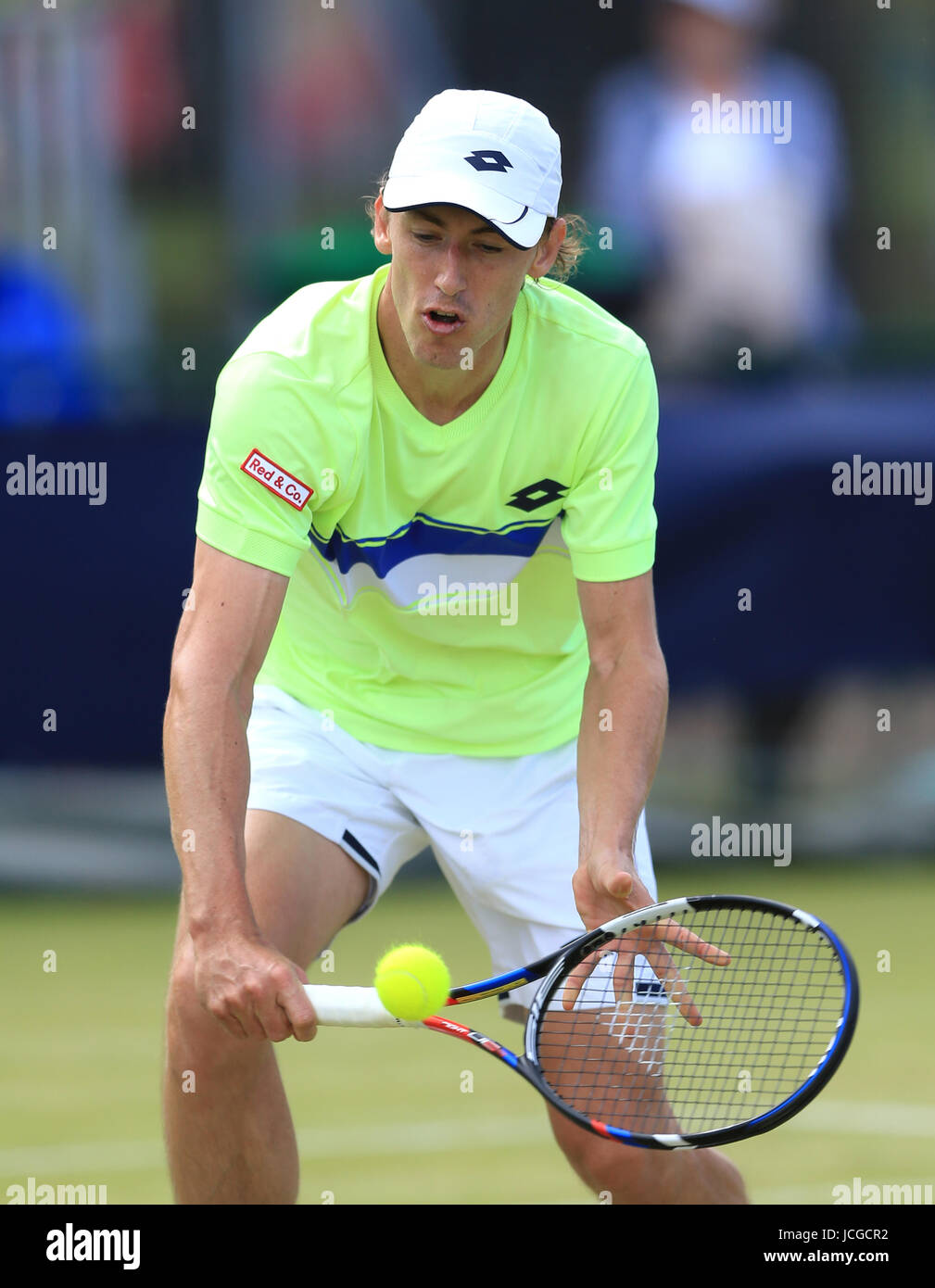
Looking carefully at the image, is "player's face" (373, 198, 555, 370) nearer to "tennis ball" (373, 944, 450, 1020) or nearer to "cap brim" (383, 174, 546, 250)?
"cap brim" (383, 174, 546, 250)

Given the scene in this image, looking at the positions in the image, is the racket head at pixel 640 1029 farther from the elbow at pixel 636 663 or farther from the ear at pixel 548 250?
the ear at pixel 548 250

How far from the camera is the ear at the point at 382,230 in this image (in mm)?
3398

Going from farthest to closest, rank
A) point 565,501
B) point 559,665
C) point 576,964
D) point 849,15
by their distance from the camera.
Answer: point 849,15 → point 559,665 → point 565,501 → point 576,964

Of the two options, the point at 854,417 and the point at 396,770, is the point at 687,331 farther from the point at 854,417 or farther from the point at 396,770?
the point at 396,770

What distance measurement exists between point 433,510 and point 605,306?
3530mm

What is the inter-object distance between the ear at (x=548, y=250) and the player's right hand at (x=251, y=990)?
3.96 ft

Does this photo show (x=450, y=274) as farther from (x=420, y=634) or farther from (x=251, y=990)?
(x=251, y=990)

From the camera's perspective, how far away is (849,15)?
799cm

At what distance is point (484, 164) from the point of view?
3.21 m

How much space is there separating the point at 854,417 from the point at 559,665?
291 centimetres

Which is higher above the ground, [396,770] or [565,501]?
[565,501]

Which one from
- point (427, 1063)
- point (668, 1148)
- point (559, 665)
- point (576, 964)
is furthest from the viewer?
point (427, 1063)

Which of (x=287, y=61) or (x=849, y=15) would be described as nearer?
(x=287, y=61)

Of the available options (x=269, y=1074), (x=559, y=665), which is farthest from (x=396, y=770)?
(x=269, y=1074)
